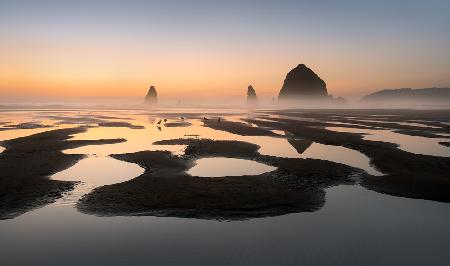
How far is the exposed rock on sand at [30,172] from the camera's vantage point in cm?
1243

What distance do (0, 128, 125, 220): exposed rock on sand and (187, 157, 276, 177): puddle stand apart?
6.59 meters

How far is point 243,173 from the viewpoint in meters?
17.7

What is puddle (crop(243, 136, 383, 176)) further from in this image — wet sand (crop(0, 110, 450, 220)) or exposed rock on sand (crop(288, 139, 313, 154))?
wet sand (crop(0, 110, 450, 220))

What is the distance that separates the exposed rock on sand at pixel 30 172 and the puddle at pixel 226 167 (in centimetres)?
659

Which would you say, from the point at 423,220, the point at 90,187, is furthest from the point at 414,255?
the point at 90,187

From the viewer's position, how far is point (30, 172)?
17172 millimetres

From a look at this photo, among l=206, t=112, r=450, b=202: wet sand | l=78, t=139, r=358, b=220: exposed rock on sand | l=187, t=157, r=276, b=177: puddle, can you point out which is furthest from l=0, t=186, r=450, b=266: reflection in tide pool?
l=187, t=157, r=276, b=177: puddle

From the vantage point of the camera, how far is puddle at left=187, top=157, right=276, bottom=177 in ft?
58.0

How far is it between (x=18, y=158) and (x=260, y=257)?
748 inches

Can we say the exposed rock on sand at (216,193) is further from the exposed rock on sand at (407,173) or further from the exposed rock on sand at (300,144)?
the exposed rock on sand at (300,144)

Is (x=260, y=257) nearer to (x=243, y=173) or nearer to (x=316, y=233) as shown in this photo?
(x=316, y=233)

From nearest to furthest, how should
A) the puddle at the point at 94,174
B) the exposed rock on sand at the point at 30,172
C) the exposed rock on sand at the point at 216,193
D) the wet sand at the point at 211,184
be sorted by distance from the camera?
the exposed rock on sand at the point at 216,193
the wet sand at the point at 211,184
the exposed rock on sand at the point at 30,172
the puddle at the point at 94,174

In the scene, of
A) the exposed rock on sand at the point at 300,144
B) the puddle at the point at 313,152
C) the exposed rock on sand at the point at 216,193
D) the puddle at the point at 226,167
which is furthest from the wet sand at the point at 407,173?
the puddle at the point at 226,167

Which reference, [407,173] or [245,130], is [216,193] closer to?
[407,173]
